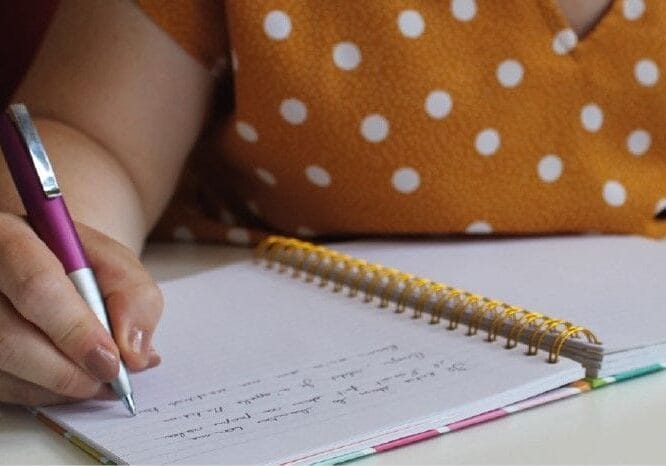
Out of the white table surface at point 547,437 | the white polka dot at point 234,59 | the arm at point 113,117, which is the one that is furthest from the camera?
the white polka dot at point 234,59

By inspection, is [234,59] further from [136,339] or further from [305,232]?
[136,339]

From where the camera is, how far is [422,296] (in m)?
0.59

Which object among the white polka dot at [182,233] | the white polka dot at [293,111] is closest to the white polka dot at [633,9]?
the white polka dot at [293,111]

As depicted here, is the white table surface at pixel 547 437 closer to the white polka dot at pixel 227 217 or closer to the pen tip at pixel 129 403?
the pen tip at pixel 129 403

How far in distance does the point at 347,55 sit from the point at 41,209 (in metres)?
0.32

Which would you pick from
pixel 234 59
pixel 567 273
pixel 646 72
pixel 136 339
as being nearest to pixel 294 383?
pixel 136 339

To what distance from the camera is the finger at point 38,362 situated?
0.47 metres

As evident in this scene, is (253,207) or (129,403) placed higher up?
(253,207)

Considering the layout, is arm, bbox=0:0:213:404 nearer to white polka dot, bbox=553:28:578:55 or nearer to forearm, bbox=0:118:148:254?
forearm, bbox=0:118:148:254

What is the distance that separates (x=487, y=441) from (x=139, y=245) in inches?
13.5

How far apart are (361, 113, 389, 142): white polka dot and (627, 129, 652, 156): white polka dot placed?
0.18 metres

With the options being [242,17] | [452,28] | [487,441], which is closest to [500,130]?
[452,28]

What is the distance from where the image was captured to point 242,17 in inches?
29.6

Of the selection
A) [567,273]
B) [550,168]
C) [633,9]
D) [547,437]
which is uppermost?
[633,9]
